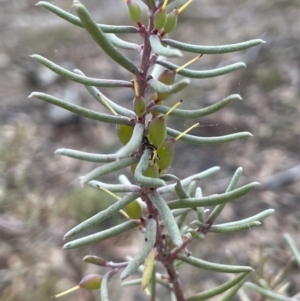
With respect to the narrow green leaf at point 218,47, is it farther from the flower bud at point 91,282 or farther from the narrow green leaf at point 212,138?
the flower bud at point 91,282

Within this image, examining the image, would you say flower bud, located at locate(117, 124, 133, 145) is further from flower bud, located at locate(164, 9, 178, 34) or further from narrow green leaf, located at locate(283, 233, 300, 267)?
narrow green leaf, located at locate(283, 233, 300, 267)

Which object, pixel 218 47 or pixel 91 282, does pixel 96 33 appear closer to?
pixel 218 47

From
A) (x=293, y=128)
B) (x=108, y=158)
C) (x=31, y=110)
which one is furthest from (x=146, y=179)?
(x=31, y=110)

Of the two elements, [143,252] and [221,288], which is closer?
[143,252]

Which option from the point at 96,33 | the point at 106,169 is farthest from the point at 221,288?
the point at 96,33

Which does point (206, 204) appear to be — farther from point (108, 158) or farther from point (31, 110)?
point (31, 110)
